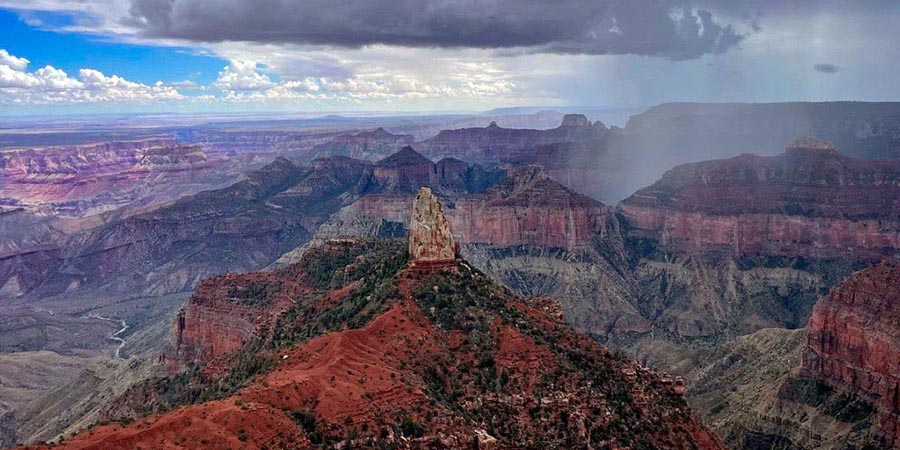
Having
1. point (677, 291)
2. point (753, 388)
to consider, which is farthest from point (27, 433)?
point (677, 291)

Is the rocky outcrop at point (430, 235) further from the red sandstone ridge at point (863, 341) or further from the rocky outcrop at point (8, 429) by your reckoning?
the rocky outcrop at point (8, 429)

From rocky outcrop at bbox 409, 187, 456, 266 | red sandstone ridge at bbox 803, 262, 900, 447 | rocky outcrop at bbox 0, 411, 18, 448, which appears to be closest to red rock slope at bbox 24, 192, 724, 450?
rocky outcrop at bbox 409, 187, 456, 266

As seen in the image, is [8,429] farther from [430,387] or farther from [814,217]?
[814,217]

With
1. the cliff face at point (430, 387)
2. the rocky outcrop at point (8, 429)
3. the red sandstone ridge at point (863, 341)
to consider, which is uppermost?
the cliff face at point (430, 387)

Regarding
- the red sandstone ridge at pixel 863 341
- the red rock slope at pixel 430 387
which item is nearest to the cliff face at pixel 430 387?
the red rock slope at pixel 430 387

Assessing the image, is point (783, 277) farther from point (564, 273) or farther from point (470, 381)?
point (470, 381)

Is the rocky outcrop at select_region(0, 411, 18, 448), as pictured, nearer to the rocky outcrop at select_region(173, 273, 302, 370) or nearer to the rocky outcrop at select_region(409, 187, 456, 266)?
the rocky outcrop at select_region(173, 273, 302, 370)
